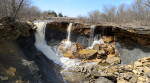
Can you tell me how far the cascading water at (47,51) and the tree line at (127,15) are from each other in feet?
33.6

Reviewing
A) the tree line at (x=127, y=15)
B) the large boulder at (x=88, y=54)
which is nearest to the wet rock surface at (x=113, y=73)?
the large boulder at (x=88, y=54)

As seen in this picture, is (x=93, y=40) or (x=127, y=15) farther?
(x=127, y=15)

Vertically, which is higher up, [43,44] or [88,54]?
[43,44]

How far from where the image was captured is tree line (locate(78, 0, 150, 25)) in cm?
3179

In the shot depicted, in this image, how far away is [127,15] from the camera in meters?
42.4

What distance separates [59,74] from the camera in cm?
1457

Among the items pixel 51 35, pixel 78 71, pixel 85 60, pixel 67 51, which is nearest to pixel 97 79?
pixel 78 71

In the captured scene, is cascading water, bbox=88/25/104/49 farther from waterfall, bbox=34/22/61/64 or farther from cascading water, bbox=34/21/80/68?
waterfall, bbox=34/22/61/64

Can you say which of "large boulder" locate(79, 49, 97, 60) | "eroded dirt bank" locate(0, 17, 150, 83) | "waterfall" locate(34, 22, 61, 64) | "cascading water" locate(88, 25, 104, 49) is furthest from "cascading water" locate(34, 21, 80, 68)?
"cascading water" locate(88, 25, 104, 49)

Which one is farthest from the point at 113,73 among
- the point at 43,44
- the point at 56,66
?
the point at 43,44

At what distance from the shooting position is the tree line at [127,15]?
31.8m

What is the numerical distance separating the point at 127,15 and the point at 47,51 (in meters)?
28.3

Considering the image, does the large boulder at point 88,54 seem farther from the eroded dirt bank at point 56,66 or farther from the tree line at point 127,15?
the tree line at point 127,15

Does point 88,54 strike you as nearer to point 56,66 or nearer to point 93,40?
point 93,40
